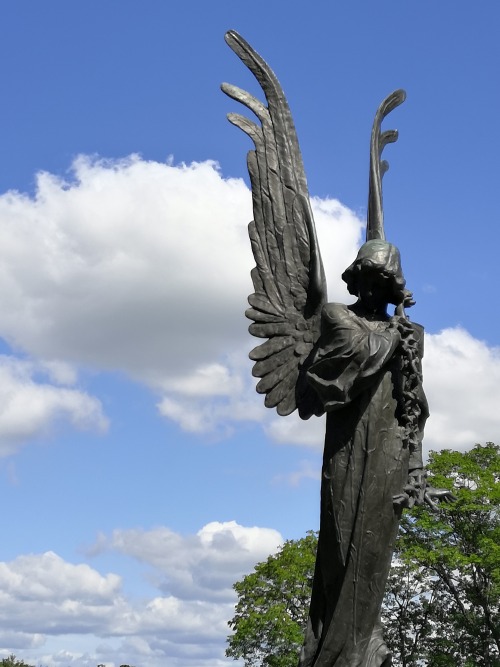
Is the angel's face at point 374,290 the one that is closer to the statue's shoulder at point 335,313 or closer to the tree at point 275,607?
the statue's shoulder at point 335,313

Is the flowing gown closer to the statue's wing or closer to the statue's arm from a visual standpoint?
the statue's arm

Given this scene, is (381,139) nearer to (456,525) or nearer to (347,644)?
(347,644)

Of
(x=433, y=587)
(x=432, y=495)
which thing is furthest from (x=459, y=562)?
(x=432, y=495)

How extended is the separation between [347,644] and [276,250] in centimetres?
299

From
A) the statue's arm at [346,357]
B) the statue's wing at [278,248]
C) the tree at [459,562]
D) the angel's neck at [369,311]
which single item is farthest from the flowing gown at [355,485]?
the tree at [459,562]

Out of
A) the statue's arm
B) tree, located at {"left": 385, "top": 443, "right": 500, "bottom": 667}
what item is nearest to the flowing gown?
the statue's arm

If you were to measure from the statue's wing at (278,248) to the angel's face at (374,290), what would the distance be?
0.54 m

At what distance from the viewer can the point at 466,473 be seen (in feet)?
96.7

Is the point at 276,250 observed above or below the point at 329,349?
above

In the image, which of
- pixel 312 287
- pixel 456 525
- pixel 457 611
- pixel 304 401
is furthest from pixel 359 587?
pixel 457 611

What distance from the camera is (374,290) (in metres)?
6.65

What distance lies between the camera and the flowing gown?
613cm

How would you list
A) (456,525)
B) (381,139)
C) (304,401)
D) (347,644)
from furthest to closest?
(456,525) < (381,139) < (304,401) < (347,644)

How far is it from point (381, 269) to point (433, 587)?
2607 centimetres
